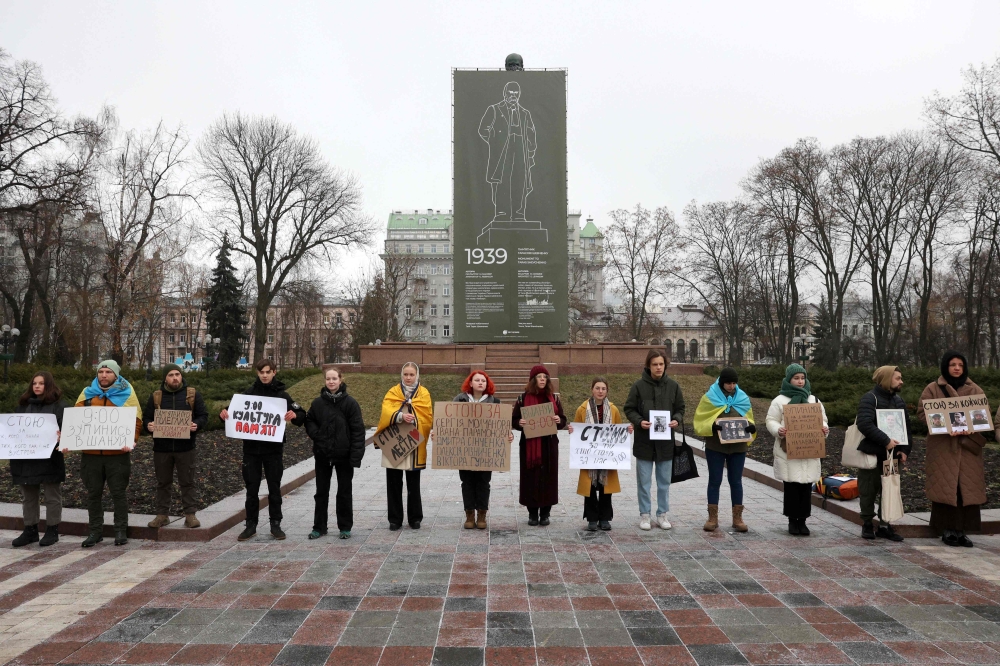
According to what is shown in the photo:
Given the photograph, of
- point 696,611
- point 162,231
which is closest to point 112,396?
point 696,611

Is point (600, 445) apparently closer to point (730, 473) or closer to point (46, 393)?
point (730, 473)

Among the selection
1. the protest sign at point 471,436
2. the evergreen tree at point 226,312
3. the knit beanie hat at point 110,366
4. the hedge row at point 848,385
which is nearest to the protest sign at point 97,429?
the knit beanie hat at point 110,366

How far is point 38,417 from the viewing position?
24.2ft

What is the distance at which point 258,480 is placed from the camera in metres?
7.55

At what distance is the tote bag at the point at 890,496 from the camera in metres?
7.18

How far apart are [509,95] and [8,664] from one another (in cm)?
2416

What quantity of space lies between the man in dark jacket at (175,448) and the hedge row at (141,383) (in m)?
7.22

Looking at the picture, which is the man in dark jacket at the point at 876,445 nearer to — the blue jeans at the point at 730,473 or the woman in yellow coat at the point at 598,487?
the blue jeans at the point at 730,473

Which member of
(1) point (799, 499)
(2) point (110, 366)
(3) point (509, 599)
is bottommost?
(3) point (509, 599)

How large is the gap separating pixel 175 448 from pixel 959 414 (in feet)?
25.9

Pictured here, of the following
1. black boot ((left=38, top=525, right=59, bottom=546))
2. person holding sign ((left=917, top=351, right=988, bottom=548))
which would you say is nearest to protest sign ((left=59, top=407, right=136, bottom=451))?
black boot ((left=38, top=525, right=59, bottom=546))

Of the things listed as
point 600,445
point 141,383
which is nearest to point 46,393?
point 600,445

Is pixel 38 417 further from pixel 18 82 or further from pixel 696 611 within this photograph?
pixel 18 82

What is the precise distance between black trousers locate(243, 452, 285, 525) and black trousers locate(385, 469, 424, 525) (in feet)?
3.81
